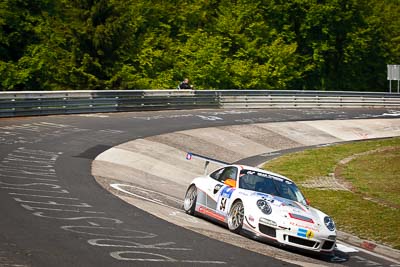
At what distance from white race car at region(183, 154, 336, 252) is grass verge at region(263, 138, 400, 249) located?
2.54 m

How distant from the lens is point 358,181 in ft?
85.9

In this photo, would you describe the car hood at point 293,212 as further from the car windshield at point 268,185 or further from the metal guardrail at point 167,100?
the metal guardrail at point 167,100

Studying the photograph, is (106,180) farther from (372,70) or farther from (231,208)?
(372,70)

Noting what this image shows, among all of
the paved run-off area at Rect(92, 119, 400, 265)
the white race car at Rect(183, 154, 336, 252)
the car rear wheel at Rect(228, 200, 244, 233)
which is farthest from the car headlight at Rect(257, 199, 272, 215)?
the paved run-off area at Rect(92, 119, 400, 265)

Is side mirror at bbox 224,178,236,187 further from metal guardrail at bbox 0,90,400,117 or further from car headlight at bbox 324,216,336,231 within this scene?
metal guardrail at bbox 0,90,400,117

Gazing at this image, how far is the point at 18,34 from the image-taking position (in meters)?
61.0

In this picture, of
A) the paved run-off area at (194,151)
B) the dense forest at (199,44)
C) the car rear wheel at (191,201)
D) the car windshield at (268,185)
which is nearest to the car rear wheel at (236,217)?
the paved run-off area at (194,151)

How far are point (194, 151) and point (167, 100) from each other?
13.4 m

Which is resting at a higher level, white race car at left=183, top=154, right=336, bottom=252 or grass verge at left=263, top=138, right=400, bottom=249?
white race car at left=183, top=154, right=336, bottom=252

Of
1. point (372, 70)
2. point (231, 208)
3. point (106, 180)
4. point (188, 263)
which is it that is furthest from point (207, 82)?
point (188, 263)

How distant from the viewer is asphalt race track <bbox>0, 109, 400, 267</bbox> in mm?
10938

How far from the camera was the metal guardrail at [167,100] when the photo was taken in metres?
35.3

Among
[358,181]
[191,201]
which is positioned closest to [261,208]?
[191,201]

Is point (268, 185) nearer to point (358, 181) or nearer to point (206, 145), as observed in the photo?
point (358, 181)
